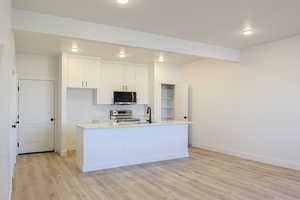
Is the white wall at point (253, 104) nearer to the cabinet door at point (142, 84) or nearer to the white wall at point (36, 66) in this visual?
the cabinet door at point (142, 84)

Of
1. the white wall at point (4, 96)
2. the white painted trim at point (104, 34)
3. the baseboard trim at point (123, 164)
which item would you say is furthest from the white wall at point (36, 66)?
the white wall at point (4, 96)

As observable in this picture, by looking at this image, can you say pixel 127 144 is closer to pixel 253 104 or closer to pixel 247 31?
pixel 253 104

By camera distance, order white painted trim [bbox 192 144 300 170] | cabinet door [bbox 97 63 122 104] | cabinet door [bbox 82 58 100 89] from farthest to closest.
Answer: cabinet door [bbox 97 63 122 104]
cabinet door [bbox 82 58 100 89]
white painted trim [bbox 192 144 300 170]

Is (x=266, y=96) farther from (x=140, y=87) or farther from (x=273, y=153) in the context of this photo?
(x=140, y=87)

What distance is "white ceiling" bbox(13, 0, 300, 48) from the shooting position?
3049mm

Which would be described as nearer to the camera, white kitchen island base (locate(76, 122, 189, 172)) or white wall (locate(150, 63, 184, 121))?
white kitchen island base (locate(76, 122, 189, 172))

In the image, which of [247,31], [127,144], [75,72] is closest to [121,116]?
[75,72]

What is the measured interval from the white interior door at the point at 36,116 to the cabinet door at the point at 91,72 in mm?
981

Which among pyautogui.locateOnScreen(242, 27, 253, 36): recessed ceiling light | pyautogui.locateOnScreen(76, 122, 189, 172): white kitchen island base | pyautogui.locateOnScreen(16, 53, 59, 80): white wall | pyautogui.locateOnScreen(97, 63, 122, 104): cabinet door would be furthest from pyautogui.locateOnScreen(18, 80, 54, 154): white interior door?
pyautogui.locateOnScreen(242, 27, 253, 36): recessed ceiling light

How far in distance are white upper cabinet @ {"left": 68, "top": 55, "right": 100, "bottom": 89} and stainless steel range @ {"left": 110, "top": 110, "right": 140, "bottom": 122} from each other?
1052 mm

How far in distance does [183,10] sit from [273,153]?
372 centimetres

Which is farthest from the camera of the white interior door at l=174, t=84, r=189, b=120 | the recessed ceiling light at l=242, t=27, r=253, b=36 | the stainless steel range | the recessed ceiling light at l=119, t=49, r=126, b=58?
the white interior door at l=174, t=84, r=189, b=120

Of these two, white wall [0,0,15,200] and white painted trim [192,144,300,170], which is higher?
white wall [0,0,15,200]

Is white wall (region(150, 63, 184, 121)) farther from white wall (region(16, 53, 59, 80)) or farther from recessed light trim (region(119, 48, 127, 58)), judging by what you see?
white wall (region(16, 53, 59, 80))
